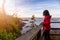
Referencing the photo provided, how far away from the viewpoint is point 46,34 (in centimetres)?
802

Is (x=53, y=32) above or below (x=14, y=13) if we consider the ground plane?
below

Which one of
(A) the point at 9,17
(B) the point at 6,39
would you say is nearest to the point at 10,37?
(B) the point at 6,39

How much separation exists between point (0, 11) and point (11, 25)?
606 mm

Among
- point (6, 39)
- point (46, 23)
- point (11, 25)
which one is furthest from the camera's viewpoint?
point (11, 25)

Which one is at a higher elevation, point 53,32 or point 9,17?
point 9,17

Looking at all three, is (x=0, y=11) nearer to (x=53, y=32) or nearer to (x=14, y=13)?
(x=14, y=13)

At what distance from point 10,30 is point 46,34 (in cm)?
121

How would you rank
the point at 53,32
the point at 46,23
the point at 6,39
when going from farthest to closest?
the point at 53,32 < the point at 46,23 < the point at 6,39

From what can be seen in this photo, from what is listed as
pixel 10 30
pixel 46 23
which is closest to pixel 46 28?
pixel 46 23

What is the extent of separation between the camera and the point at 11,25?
26.6 feet

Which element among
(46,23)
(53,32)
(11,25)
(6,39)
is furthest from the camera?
(53,32)

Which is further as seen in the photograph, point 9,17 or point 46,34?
point 9,17

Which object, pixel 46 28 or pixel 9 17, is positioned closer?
pixel 46 28

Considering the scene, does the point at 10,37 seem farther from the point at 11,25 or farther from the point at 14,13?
the point at 14,13
